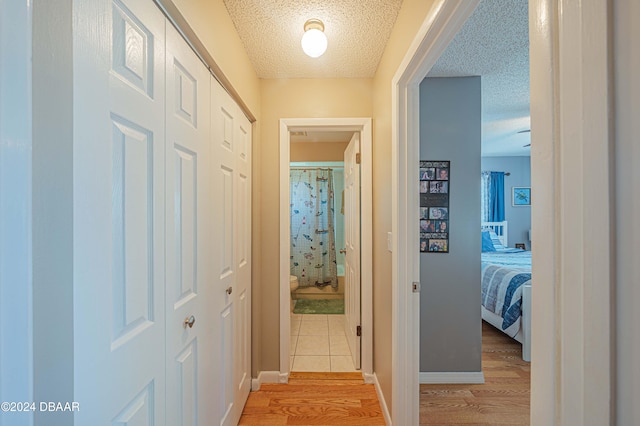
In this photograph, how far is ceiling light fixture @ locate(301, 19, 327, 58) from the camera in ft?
4.85

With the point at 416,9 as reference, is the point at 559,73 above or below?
below

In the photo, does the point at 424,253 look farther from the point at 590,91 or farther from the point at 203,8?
the point at 203,8

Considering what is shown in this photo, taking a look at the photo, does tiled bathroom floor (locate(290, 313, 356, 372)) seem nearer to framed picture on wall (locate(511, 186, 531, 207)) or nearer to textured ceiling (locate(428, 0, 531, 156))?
textured ceiling (locate(428, 0, 531, 156))

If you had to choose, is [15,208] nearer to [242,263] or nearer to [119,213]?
[119,213]

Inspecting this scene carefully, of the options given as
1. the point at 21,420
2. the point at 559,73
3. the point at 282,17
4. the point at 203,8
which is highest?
the point at 282,17

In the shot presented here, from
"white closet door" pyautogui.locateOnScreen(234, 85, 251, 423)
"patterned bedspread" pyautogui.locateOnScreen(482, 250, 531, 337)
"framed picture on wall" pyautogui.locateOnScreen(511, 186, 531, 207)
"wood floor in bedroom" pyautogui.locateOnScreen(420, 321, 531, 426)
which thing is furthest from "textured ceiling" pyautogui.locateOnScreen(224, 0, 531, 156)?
"framed picture on wall" pyautogui.locateOnScreen(511, 186, 531, 207)

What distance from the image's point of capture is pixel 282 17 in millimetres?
1500

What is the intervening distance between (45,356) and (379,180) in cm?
177

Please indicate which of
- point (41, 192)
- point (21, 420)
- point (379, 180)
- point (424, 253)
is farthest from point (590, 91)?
point (424, 253)

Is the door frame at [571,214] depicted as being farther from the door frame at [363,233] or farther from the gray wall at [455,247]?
the gray wall at [455,247]

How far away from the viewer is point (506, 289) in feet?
8.77

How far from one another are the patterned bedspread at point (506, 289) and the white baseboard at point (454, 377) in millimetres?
734

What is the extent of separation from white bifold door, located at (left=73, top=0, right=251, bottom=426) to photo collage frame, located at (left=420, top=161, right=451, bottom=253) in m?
1.60

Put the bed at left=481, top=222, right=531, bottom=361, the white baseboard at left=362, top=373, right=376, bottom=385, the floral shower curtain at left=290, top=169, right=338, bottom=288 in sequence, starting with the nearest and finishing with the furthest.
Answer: the white baseboard at left=362, top=373, right=376, bottom=385 < the bed at left=481, top=222, right=531, bottom=361 < the floral shower curtain at left=290, top=169, right=338, bottom=288
